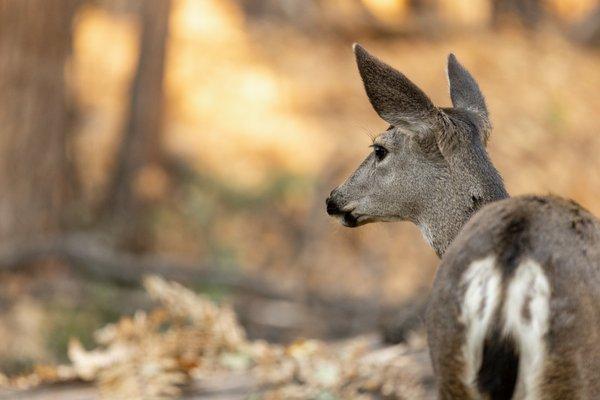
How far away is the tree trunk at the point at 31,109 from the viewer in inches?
408

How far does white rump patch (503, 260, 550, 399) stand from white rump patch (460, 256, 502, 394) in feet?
0.20

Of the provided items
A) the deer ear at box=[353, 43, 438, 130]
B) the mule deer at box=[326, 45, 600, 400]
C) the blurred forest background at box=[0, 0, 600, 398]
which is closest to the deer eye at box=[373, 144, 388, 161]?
the deer ear at box=[353, 43, 438, 130]

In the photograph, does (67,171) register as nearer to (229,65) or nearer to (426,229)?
(229,65)

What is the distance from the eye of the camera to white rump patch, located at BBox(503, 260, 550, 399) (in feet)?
11.7

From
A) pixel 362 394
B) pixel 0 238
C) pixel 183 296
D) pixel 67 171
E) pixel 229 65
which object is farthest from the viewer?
pixel 229 65

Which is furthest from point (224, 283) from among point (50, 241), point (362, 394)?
point (362, 394)

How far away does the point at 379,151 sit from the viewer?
5.10m

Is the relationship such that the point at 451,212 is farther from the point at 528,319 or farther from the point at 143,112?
the point at 143,112

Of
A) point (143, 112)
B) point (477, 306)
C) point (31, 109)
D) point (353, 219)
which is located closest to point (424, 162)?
point (353, 219)

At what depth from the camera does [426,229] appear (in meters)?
4.96

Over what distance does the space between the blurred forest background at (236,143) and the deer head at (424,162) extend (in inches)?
149

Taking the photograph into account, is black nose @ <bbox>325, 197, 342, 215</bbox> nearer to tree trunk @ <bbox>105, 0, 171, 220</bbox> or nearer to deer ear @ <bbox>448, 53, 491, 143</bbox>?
deer ear @ <bbox>448, 53, 491, 143</bbox>

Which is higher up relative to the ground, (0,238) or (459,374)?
(0,238)

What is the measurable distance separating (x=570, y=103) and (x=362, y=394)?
9.98 metres
